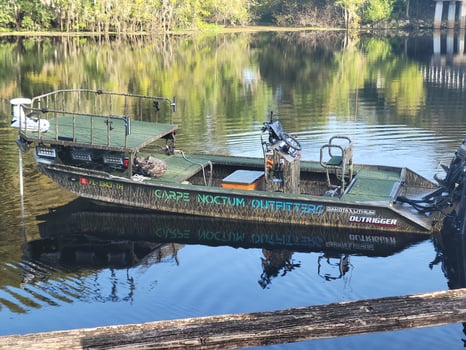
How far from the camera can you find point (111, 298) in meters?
14.0

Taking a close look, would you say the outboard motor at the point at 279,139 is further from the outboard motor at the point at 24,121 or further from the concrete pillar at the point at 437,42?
the concrete pillar at the point at 437,42

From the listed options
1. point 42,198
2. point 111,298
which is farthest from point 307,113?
point 111,298

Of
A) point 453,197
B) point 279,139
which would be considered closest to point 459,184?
point 453,197

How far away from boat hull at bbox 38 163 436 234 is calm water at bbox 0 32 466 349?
0.30 m

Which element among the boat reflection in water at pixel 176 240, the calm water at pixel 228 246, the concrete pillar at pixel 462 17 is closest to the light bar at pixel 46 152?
the calm water at pixel 228 246

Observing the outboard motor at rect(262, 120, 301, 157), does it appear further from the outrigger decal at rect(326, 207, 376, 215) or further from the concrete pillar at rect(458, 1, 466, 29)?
the concrete pillar at rect(458, 1, 466, 29)

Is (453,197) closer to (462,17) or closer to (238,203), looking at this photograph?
(238,203)

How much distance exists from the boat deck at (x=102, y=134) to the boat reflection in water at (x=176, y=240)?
6.52ft

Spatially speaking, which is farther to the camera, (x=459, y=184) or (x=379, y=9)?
(x=379, y=9)

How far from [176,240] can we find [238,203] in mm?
1782

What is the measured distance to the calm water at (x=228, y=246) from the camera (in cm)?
1359

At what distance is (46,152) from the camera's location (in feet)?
63.7

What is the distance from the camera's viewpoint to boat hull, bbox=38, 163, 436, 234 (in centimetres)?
1703

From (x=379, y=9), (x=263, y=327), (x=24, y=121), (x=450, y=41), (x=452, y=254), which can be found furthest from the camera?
(x=379, y=9)
